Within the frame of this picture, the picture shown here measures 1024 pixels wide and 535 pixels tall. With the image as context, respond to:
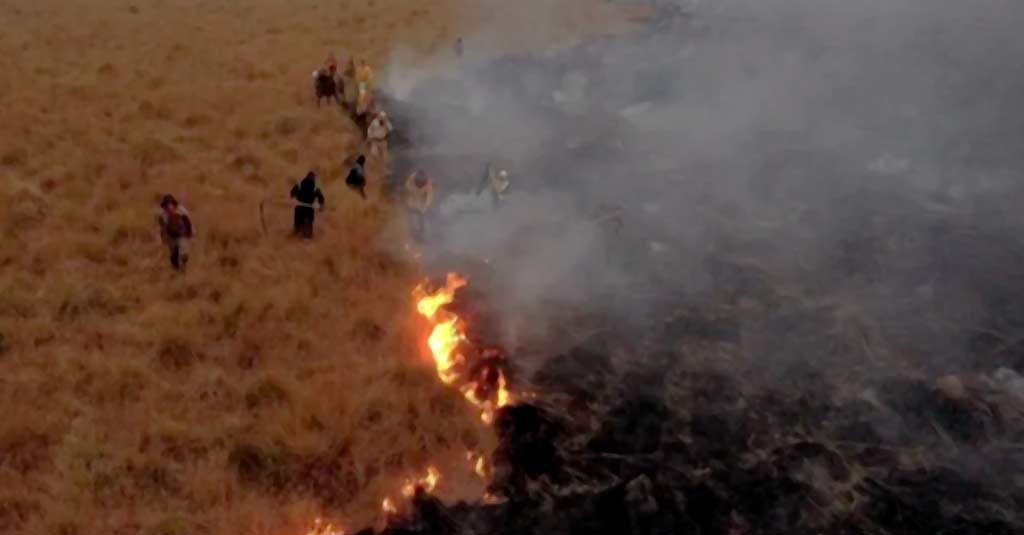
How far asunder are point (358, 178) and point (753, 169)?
958cm

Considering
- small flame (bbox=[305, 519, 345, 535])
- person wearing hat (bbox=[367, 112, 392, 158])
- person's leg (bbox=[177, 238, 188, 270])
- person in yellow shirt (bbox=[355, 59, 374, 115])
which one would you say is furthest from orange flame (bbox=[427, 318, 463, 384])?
person in yellow shirt (bbox=[355, 59, 374, 115])

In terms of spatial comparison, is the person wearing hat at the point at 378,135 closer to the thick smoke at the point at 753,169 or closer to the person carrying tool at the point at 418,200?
the thick smoke at the point at 753,169

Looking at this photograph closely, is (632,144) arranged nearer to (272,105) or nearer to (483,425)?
(272,105)

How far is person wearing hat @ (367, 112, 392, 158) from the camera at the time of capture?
724 inches

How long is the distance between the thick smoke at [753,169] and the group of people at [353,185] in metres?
0.58

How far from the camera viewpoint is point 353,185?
16328mm

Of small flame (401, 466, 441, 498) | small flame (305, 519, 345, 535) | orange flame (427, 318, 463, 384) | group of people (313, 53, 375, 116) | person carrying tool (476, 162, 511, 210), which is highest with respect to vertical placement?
group of people (313, 53, 375, 116)

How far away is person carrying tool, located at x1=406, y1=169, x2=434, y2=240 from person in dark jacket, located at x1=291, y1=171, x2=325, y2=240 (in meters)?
1.61

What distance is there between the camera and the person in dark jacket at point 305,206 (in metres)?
14.1

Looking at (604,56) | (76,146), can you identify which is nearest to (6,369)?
(76,146)

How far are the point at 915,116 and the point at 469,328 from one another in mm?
17557

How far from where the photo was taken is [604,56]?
29.1 meters

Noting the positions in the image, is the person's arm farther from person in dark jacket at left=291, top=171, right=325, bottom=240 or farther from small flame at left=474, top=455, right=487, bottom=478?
small flame at left=474, top=455, right=487, bottom=478

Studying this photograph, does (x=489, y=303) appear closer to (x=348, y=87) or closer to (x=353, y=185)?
(x=353, y=185)
